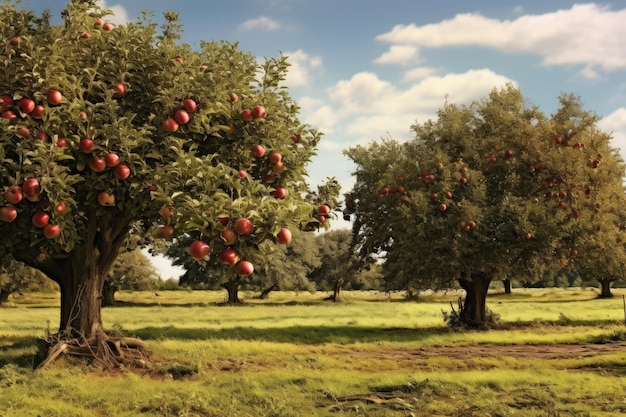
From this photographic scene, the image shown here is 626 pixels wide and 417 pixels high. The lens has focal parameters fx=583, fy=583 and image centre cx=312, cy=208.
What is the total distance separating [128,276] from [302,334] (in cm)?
4361

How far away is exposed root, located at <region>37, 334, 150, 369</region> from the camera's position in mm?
17438

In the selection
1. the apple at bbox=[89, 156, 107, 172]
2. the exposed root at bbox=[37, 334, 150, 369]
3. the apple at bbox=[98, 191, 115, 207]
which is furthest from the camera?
the exposed root at bbox=[37, 334, 150, 369]

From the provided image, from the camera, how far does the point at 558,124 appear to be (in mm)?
31109

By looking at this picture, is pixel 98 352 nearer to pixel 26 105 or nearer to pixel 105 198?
pixel 105 198

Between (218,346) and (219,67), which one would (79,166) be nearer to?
Result: (219,67)

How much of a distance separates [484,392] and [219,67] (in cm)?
1136

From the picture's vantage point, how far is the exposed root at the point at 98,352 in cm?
1744

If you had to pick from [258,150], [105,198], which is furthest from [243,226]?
[105,198]

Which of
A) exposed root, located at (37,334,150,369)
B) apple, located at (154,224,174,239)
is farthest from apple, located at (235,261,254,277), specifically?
exposed root, located at (37,334,150,369)

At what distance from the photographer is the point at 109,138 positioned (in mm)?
14055

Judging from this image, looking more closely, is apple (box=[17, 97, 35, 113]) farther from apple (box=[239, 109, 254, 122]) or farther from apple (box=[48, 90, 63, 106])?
apple (box=[239, 109, 254, 122])

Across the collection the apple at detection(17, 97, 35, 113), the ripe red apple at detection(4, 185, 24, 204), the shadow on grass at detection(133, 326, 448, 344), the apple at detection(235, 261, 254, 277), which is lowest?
the shadow on grass at detection(133, 326, 448, 344)

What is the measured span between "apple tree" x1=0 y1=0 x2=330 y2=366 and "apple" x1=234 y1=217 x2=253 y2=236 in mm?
1154

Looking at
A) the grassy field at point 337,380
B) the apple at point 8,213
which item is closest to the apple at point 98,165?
the apple at point 8,213
